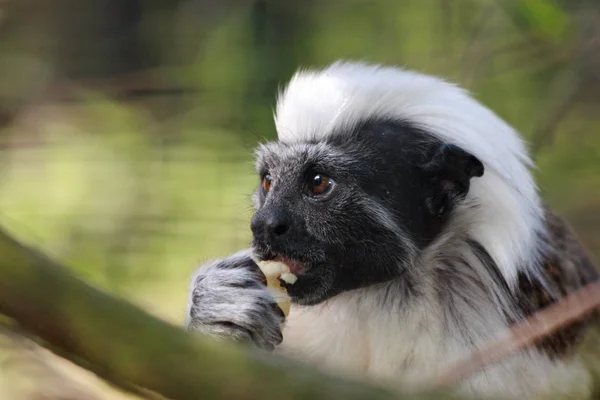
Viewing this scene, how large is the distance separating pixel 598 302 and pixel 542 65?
12.5 ft

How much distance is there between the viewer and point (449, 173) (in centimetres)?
248

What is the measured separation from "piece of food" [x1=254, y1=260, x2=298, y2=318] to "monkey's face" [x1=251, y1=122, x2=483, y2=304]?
0.02 meters

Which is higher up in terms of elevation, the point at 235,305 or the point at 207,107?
the point at 235,305

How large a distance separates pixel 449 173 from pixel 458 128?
0.14 metres

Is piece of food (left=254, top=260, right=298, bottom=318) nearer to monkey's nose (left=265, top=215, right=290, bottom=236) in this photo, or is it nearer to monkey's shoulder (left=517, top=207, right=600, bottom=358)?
monkey's nose (left=265, top=215, right=290, bottom=236)

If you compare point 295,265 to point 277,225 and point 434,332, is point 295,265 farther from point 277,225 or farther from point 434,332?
point 434,332

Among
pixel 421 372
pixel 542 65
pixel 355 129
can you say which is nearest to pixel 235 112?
pixel 542 65

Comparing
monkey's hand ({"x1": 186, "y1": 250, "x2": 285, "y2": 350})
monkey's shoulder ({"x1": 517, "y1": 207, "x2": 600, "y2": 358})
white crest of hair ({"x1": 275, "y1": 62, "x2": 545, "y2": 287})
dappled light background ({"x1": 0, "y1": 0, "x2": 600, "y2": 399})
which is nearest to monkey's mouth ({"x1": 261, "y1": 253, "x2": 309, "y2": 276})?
monkey's hand ({"x1": 186, "y1": 250, "x2": 285, "y2": 350})

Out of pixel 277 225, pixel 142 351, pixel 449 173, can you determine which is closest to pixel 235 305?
pixel 277 225

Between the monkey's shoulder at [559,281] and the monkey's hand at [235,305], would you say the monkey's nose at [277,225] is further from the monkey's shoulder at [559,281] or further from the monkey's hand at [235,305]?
the monkey's shoulder at [559,281]

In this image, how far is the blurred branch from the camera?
1.11 m

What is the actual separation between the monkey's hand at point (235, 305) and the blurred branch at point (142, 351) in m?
1.30

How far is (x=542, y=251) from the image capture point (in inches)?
105

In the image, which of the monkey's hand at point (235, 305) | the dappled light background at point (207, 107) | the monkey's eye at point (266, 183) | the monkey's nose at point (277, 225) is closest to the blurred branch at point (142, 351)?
the monkey's nose at point (277, 225)
